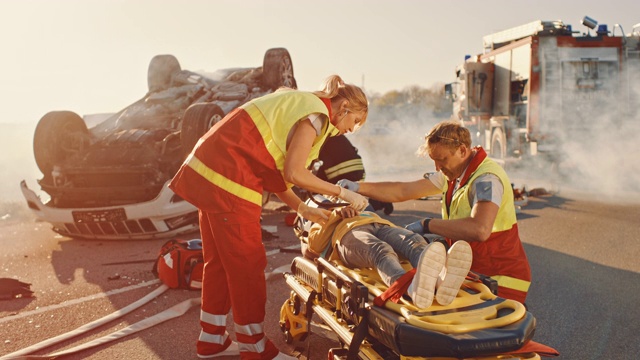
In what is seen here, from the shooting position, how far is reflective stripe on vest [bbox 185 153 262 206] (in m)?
3.31

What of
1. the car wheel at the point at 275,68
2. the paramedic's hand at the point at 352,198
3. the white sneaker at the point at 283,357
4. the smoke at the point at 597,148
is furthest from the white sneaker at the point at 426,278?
the smoke at the point at 597,148

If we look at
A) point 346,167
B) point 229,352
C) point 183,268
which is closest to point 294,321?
point 229,352

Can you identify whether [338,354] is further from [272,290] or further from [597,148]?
[597,148]

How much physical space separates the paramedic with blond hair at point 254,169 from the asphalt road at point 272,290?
18.5 inches

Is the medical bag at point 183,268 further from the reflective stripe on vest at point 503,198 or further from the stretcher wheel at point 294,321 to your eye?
the reflective stripe on vest at point 503,198

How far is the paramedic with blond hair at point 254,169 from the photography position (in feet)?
10.7

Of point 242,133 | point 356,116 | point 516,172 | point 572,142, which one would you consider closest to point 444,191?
point 356,116

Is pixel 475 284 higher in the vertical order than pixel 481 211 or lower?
lower

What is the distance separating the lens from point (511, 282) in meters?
3.19

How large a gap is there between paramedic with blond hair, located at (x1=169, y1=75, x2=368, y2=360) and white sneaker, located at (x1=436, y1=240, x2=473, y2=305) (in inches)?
37.1

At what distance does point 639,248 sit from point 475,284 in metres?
4.62

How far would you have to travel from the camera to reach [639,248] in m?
6.45

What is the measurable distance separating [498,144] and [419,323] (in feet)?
43.0

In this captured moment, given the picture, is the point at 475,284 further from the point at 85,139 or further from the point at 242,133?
the point at 85,139
